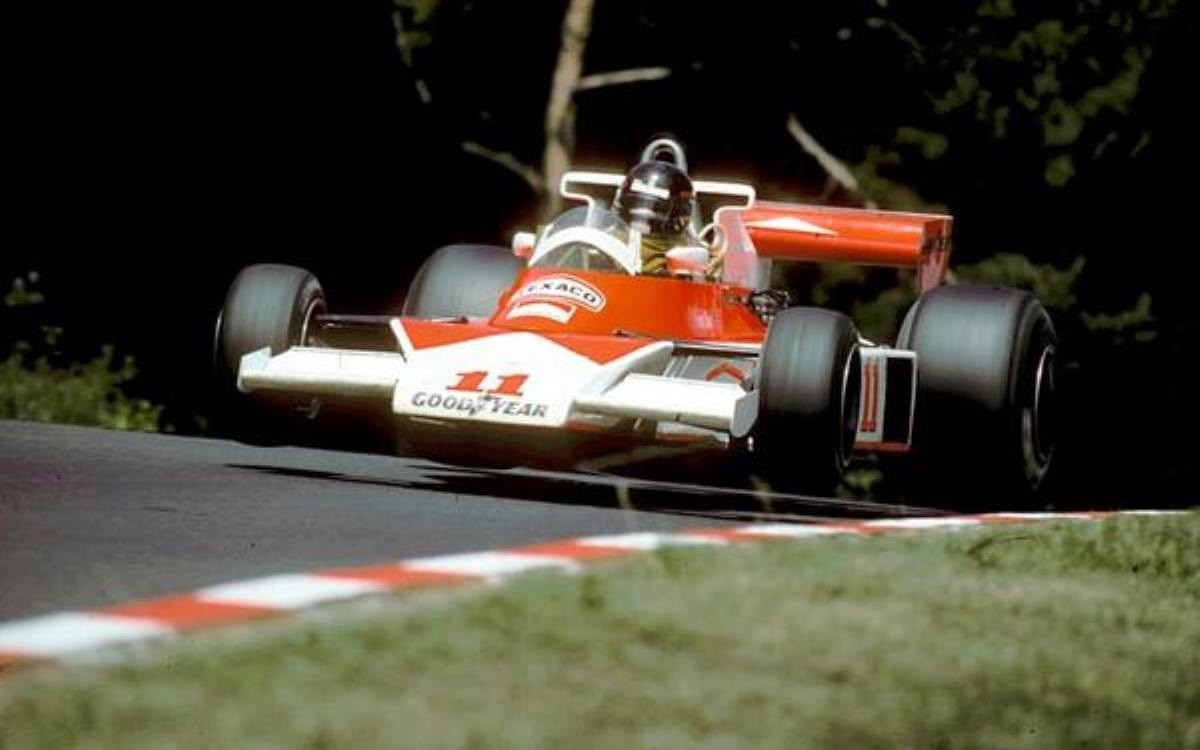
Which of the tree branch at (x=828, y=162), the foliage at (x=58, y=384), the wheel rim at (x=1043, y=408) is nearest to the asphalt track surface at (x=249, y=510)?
the wheel rim at (x=1043, y=408)

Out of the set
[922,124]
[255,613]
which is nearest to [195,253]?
[922,124]

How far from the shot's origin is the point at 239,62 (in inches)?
920

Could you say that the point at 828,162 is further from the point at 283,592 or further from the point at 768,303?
the point at 283,592

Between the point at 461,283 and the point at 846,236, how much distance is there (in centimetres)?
188

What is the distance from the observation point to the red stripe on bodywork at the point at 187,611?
18.2 feet

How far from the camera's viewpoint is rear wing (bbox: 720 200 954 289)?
13180mm

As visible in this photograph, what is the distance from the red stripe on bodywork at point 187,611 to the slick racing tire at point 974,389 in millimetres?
6035

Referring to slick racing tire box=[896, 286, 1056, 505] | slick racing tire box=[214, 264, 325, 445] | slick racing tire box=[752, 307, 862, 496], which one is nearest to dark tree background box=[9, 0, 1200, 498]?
slick racing tire box=[214, 264, 325, 445]

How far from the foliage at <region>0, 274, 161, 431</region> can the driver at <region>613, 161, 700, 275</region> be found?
583 centimetres

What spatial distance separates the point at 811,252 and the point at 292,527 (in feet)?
18.0

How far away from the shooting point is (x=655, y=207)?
12172 mm

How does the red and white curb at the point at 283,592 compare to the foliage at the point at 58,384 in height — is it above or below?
above

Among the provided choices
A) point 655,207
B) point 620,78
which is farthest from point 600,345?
point 620,78

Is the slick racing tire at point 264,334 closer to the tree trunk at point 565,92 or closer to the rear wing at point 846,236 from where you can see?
the rear wing at point 846,236
